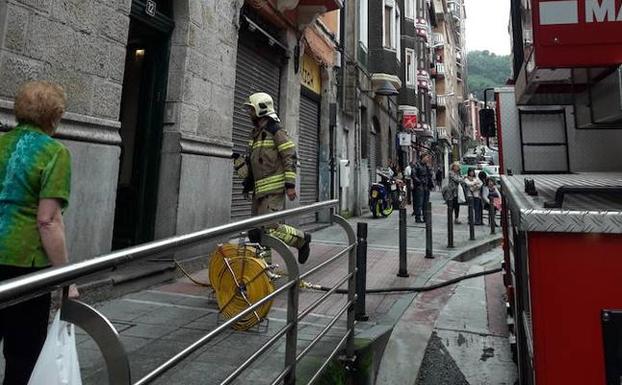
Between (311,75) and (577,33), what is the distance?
31.7 feet

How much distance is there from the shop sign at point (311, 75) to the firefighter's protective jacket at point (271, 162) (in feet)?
20.4

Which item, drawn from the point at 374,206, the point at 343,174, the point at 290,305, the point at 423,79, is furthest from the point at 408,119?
the point at 290,305

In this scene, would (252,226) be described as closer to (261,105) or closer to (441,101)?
(261,105)

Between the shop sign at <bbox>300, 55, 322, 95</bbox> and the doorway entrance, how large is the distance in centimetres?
512

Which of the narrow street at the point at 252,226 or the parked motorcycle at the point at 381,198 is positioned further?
the parked motorcycle at the point at 381,198

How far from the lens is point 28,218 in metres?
2.17

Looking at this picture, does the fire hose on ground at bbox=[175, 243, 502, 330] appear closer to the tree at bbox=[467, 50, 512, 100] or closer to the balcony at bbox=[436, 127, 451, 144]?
the balcony at bbox=[436, 127, 451, 144]

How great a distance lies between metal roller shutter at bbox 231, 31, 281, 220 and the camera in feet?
24.8

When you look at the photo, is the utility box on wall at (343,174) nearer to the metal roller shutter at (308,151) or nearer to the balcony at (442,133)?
the metal roller shutter at (308,151)

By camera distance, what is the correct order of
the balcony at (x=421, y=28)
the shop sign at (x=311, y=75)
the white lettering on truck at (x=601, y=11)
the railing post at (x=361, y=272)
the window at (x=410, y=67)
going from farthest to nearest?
the balcony at (x=421, y=28)
the window at (x=410, y=67)
the shop sign at (x=311, y=75)
the railing post at (x=361, y=272)
the white lettering on truck at (x=601, y=11)

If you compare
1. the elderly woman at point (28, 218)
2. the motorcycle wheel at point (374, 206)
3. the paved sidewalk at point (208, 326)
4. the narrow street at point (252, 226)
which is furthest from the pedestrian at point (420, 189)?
the elderly woman at point (28, 218)

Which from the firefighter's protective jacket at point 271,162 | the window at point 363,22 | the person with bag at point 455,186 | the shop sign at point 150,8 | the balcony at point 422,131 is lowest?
the firefighter's protective jacket at point 271,162

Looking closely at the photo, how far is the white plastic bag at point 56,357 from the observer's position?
1303mm

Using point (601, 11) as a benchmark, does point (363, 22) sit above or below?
above
